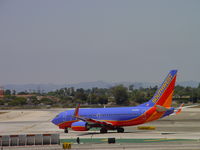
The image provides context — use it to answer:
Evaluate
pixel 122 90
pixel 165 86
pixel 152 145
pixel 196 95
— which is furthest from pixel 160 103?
pixel 196 95

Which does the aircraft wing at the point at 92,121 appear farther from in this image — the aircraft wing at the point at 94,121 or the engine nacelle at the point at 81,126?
the engine nacelle at the point at 81,126

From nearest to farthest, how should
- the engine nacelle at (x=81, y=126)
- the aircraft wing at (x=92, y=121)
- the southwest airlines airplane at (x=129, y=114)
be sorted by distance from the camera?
the southwest airlines airplane at (x=129, y=114), the aircraft wing at (x=92, y=121), the engine nacelle at (x=81, y=126)

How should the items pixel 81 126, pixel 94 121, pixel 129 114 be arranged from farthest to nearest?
pixel 81 126
pixel 94 121
pixel 129 114

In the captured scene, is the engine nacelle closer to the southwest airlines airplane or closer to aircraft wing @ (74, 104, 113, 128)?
the southwest airlines airplane

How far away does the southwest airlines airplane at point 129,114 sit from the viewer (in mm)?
55594

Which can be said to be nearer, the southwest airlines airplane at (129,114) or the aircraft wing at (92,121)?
the southwest airlines airplane at (129,114)

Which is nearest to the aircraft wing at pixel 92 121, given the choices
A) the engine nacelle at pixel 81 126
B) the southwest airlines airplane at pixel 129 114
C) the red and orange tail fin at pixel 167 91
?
the southwest airlines airplane at pixel 129 114

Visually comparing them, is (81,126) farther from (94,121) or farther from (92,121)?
(94,121)

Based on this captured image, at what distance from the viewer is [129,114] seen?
5706cm

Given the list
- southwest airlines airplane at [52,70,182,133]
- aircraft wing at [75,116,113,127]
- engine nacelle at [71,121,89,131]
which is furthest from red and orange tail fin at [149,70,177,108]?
engine nacelle at [71,121,89,131]

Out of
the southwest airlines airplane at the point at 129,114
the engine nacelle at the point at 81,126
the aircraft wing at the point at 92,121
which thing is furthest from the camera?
the engine nacelle at the point at 81,126

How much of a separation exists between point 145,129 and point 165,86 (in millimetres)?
9417

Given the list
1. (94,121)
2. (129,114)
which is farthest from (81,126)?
(129,114)

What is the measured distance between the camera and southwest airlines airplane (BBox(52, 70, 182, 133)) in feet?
182
